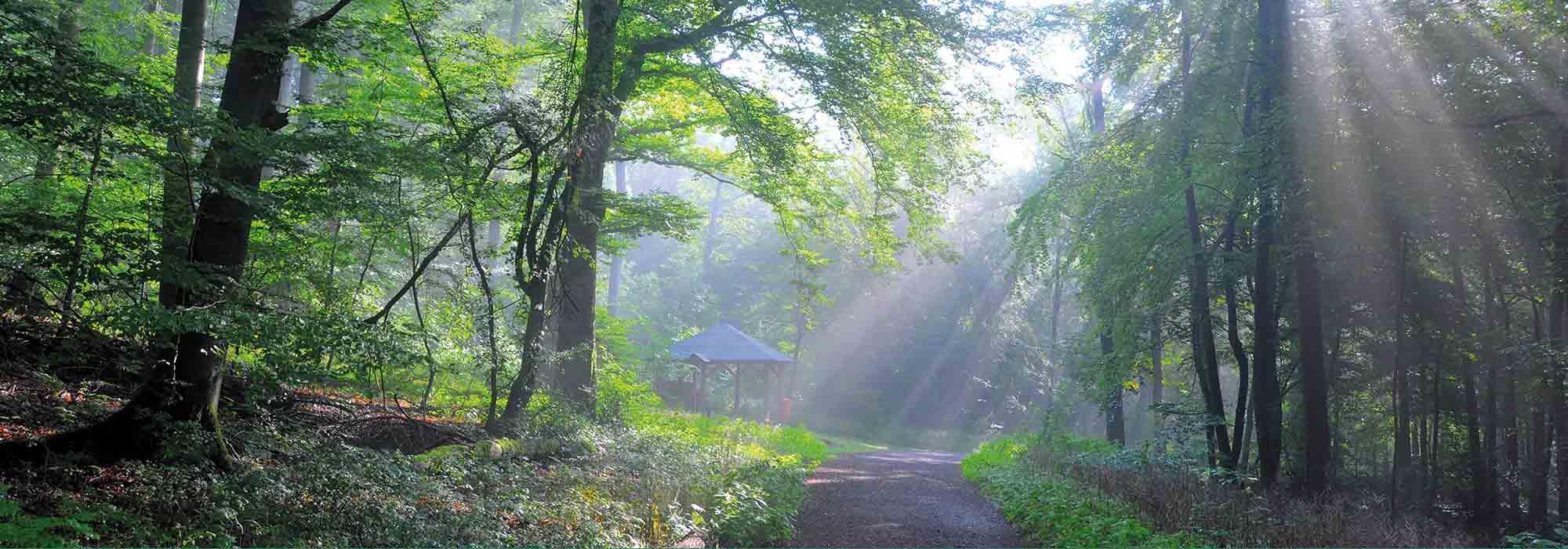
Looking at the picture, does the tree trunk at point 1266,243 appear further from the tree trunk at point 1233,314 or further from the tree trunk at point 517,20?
the tree trunk at point 517,20

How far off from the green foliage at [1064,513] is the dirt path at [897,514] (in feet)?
0.85

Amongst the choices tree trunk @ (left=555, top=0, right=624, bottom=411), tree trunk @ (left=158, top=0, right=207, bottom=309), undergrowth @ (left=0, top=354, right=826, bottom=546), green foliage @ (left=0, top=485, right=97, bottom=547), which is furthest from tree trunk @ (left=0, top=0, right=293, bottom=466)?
tree trunk @ (left=555, top=0, right=624, bottom=411)

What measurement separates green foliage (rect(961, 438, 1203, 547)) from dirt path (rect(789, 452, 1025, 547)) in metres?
0.26

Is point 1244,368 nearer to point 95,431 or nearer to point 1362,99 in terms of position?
point 1362,99

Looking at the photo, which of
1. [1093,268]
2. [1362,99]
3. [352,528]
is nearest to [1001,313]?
[1093,268]

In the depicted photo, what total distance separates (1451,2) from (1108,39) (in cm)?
454

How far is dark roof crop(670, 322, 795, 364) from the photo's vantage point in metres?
28.8

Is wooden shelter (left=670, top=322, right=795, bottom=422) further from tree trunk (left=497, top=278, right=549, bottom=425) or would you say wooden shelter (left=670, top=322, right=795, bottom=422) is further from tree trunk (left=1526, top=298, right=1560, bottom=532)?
tree trunk (left=1526, top=298, right=1560, bottom=532)

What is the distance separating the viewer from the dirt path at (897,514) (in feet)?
30.3

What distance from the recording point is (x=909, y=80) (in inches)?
530

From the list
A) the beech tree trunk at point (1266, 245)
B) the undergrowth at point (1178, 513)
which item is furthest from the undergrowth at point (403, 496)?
the beech tree trunk at point (1266, 245)

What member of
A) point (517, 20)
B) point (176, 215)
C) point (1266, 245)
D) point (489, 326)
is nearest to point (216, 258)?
point (176, 215)

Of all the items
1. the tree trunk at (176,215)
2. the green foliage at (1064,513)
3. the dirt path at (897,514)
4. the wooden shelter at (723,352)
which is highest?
the tree trunk at (176,215)

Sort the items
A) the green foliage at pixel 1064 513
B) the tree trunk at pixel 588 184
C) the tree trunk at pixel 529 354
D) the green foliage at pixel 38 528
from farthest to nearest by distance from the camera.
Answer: the tree trunk at pixel 529 354
the tree trunk at pixel 588 184
the green foliage at pixel 1064 513
the green foliage at pixel 38 528
